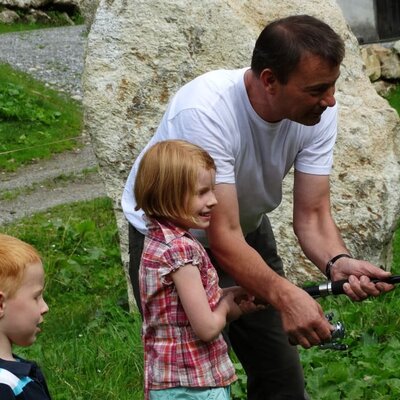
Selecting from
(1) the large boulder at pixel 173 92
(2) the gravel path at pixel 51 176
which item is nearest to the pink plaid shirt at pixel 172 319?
(1) the large boulder at pixel 173 92

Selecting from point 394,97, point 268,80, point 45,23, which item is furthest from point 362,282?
point 45,23

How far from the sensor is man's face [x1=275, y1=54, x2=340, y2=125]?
3852 millimetres

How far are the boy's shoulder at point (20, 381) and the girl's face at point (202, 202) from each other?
33.0 inches

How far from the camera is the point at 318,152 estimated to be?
13.9ft

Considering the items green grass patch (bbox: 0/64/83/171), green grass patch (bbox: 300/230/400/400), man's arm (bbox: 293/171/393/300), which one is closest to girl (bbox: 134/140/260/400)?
man's arm (bbox: 293/171/393/300)

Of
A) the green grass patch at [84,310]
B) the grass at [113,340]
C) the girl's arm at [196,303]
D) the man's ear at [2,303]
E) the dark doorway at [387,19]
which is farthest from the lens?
the dark doorway at [387,19]

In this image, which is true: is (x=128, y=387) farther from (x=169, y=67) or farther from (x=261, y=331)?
(x=169, y=67)

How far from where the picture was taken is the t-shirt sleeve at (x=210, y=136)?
3881 millimetres

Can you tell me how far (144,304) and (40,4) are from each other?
1640 centimetres

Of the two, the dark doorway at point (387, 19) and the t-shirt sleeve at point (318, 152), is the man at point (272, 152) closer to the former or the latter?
the t-shirt sleeve at point (318, 152)

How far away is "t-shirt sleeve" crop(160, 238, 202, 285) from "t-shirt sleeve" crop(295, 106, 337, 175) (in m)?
0.83

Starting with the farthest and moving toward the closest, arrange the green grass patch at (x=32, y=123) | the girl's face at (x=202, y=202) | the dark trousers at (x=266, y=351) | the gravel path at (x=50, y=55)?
Result: the gravel path at (x=50, y=55) < the green grass patch at (x=32, y=123) < the dark trousers at (x=266, y=351) < the girl's face at (x=202, y=202)

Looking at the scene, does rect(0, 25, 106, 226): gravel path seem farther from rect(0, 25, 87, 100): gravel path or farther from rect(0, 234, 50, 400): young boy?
rect(0, 234, 50, 400): young boy

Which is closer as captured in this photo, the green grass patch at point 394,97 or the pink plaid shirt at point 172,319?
the pink plaid shirt at point 172,319
